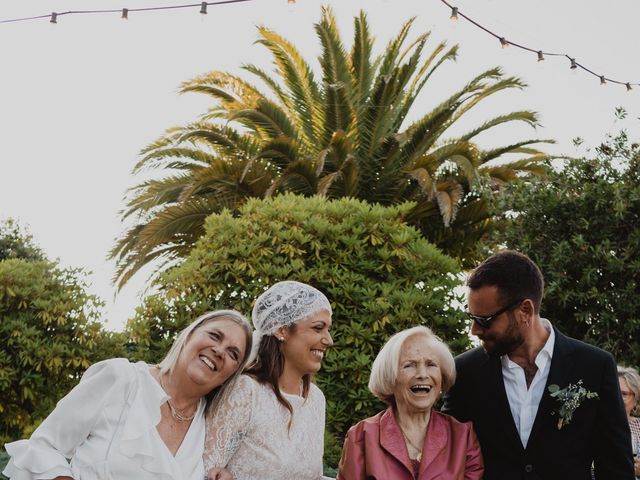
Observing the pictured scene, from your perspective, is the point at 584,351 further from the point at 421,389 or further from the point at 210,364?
the point at 210,364

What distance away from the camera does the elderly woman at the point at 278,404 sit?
4246 millimetres

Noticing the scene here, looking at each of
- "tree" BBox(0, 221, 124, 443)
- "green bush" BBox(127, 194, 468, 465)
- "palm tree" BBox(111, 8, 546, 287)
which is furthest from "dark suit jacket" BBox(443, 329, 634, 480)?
"palm tree" BBox(111, 8, 546, 287)

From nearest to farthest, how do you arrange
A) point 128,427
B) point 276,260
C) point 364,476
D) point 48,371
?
point 128,427, point 364,476, point 276,260, point 48,371

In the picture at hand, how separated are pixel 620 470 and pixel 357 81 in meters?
12.0

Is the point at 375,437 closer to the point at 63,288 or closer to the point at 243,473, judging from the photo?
the point at 243,473

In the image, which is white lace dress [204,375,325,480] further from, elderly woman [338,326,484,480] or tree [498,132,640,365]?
tree [498,132,640,365]

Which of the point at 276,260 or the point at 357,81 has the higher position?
the point at 357,81

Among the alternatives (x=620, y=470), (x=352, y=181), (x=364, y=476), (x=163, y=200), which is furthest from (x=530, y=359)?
(x=163, y=200)

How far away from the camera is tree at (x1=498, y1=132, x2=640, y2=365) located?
25.7 ft

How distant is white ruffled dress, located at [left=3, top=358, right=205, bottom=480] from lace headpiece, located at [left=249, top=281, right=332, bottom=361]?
0.77 meters

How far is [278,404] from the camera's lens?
4.39 meters

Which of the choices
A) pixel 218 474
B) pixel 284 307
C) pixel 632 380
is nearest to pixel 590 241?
pixel 632 380

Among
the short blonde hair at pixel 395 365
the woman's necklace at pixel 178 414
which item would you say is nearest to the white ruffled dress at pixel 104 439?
the woman's necklace at pixel 178 414

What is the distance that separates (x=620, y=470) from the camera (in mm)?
4133
